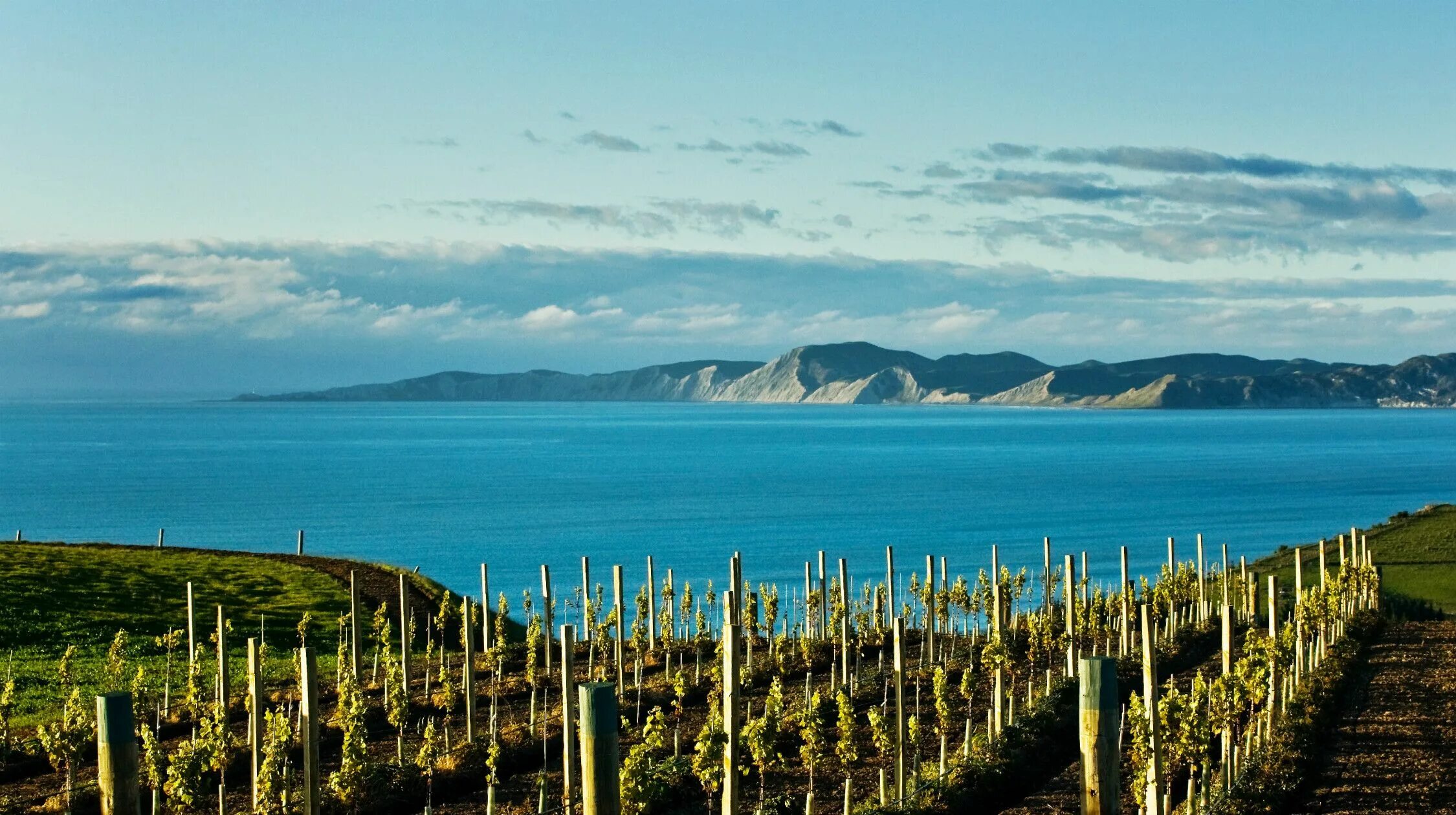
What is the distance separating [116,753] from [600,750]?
2.08m

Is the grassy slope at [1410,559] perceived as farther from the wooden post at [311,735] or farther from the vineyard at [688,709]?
the wooden post at [311,735]

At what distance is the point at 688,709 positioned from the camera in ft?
77.0

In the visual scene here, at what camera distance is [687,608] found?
31531 mm

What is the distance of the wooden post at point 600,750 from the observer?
6.34 m

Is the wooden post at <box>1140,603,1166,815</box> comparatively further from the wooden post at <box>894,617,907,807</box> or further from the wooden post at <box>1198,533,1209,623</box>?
the wooden post at <box>1198,533,1209,623</box>

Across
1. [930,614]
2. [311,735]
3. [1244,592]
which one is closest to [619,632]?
[930,614]

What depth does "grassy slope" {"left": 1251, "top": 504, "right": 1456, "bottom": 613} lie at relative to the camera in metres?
42.8

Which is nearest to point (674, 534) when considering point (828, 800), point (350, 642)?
point (350, 642)

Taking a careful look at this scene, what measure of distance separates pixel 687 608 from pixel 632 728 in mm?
10070

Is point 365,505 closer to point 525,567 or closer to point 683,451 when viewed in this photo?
point 525,567

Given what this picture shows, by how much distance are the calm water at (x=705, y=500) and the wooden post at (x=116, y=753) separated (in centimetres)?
5084

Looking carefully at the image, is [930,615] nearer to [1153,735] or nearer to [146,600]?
[1153,735]

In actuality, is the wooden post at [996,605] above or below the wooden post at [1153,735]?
below

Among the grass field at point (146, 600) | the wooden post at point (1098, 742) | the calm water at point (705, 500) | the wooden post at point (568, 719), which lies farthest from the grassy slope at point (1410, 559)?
the wooden post at point (1098, 742)
